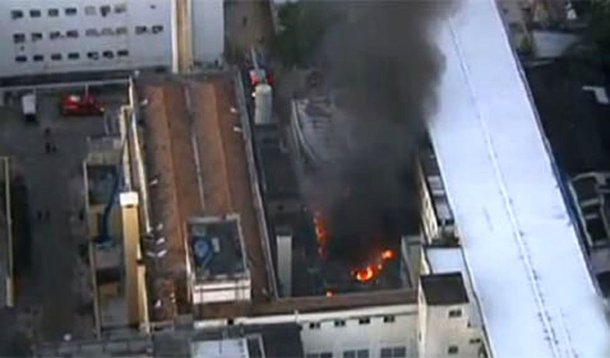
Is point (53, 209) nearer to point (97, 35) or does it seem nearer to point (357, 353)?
Result: point (97, 35)

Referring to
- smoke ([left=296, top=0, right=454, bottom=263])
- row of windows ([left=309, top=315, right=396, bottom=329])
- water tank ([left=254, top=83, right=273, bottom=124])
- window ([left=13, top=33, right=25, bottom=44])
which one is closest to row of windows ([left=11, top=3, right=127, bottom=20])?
window ([left=13, top=33, right=25, bottom=44])

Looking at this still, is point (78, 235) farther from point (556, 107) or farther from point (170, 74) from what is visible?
point (556, 107)

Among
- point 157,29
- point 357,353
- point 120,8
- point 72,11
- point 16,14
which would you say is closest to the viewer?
point 357,353

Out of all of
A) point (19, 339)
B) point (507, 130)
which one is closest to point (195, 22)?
point (507, 130)

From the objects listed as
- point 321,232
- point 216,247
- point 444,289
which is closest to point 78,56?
point 321,232

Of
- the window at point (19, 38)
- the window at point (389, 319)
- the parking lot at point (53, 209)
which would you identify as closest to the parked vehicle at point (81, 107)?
the parking lot at point (53, 209)

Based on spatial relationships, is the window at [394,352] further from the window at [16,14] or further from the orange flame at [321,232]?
the window at [16,14]
